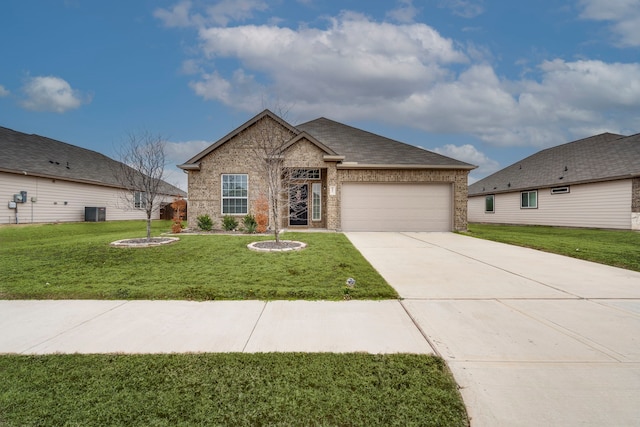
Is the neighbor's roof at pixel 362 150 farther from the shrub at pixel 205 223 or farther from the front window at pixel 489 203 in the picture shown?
the front window at pixel 489 203

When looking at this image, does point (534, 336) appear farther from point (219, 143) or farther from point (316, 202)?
point (219, 143)

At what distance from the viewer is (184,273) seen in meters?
5.75

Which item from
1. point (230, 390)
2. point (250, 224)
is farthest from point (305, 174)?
point (230, 390)

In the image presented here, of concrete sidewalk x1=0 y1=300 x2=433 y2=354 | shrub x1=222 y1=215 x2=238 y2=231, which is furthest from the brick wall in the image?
concrete sidewalk x1=0 y1=300 x2=433 y2=354

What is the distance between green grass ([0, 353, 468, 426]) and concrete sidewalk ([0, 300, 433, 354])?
0.71 ft

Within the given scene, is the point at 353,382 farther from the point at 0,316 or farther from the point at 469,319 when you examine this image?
the point at 0,316

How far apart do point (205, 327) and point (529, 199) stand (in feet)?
79.4

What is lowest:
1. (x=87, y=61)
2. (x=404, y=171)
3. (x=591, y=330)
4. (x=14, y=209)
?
(x=591, y=330)

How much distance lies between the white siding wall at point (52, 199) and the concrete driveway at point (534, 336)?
15.2 metres

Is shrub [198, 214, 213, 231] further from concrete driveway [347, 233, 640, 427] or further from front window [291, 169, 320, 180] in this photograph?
concrete driveway [347, 233, 640, 427]

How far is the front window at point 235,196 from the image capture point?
14039 mm

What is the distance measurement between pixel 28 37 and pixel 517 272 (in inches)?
912

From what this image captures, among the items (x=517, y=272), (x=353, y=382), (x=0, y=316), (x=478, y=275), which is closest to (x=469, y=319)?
(x=353, y=382)

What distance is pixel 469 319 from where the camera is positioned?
359 cm
